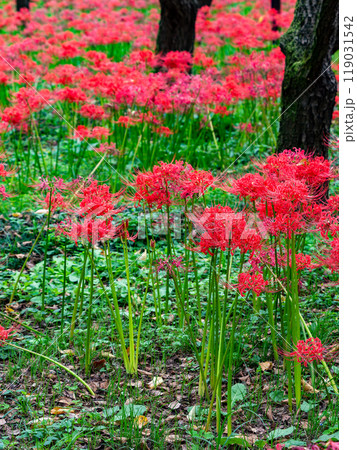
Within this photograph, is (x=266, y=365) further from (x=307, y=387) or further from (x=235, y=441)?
(x=235, y=441)

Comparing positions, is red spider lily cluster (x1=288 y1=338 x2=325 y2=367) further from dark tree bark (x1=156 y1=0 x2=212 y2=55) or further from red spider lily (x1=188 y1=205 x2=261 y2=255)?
dark tree bark (x1=156 y1=0 x2=212 y2=55)

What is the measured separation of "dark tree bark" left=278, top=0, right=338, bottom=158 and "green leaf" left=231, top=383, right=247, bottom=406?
84.8 inches

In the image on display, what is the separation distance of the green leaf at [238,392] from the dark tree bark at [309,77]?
215cm

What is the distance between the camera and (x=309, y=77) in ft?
13.3

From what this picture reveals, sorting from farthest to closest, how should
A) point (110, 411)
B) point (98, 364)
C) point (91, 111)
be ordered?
point (91, 111) → point (98, 364) → point (110, 411)

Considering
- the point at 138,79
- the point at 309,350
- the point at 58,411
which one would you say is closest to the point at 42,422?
the point at 58,411

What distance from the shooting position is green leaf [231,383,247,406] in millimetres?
2527

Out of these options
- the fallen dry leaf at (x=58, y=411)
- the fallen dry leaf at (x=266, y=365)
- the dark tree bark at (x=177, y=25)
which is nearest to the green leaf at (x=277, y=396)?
the fallen dry leaf at (x=266, y=365)

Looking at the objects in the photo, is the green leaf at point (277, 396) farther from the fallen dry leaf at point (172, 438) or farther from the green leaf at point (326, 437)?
the fallen dry leaf at point (172, 438)

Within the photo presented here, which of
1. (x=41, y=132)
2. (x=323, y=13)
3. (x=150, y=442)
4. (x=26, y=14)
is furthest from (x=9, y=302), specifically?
(x=26, y=14)

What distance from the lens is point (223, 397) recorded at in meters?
2.66

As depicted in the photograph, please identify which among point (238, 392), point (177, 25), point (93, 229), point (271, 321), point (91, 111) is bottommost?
point (238, 392)

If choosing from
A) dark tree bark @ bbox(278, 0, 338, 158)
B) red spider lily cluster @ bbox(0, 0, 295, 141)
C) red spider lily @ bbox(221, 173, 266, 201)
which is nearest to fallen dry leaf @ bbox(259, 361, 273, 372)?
red spider lily @ bbox(221, 173, 266, 201)

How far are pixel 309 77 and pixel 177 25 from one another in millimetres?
3753
